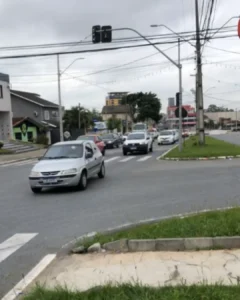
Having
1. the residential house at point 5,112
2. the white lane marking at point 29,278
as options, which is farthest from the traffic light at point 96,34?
the residential house at point 5,112

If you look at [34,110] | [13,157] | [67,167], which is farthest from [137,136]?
[34,110]

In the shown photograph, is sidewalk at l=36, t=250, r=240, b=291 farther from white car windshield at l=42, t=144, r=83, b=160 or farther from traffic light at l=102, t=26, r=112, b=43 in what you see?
traffic light at l=102, t=26, r=112, b=43

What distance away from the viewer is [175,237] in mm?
6086

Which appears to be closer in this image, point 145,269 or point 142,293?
point 142,293

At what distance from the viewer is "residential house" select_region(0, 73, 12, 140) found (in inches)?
1679

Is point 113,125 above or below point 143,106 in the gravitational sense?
below

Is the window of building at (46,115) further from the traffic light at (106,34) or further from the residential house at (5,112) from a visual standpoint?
the traffic light at (106,34)

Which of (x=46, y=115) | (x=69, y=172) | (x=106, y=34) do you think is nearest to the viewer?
(x=69, y=172)

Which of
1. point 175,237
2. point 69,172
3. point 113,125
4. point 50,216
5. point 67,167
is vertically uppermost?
point 113,125

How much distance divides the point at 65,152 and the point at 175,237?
8.08 metres

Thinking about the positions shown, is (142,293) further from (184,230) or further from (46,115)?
(46,115)

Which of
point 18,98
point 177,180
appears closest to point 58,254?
point 177,180

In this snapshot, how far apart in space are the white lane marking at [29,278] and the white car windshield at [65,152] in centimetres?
733

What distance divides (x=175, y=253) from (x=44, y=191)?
785cm
